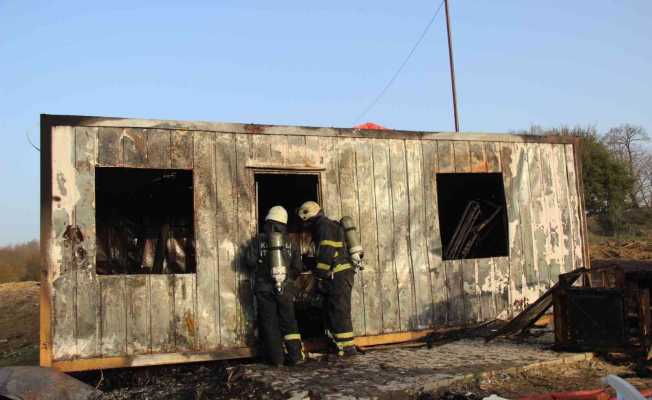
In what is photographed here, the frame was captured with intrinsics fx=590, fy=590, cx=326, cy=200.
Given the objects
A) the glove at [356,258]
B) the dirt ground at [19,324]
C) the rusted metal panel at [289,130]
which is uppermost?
the rusted metal panel at [289,130]

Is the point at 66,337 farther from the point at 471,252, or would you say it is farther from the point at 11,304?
the point at 11,304

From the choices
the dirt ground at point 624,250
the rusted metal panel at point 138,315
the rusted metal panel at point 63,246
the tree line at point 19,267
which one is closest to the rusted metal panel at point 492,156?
the rusted metal panel at point 138,315

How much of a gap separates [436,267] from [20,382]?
526 centimetres

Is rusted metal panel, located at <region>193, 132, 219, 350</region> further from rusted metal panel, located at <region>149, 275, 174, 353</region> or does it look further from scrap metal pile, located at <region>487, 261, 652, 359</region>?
scrap metal pile, located at <region>487, 261, 652, 359</region>

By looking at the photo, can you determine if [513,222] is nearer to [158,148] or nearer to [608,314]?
[608,314]

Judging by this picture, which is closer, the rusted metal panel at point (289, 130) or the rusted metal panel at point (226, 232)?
the rusted metal panel at point (289, 130)

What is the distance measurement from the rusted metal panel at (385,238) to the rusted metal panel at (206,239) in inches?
81.8

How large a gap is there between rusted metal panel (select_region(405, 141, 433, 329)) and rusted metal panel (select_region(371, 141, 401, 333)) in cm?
32

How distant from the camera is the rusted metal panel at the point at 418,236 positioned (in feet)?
26.7

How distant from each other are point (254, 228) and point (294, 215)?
389cm

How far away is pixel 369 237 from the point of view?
7949 millimetres

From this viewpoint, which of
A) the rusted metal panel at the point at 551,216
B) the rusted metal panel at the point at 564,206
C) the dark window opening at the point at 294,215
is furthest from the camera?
the rusted metal panel at the point at 564,206

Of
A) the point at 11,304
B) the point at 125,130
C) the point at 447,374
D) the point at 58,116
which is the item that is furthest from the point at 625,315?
the point at 11,304

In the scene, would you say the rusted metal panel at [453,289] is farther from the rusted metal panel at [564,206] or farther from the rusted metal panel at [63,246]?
the rusted metal panel at [63,246]
